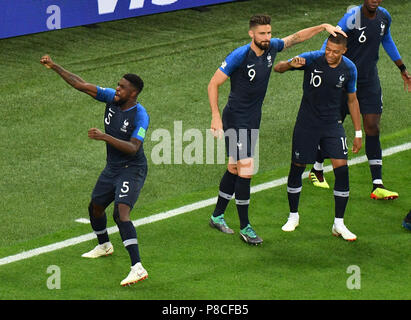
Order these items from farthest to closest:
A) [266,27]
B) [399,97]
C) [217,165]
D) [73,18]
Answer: [73,18] < [399,97] < [217,165] < [266,27]

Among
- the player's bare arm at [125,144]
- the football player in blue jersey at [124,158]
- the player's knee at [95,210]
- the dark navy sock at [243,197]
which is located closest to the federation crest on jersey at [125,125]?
the football player in blue jersey at [124,158]

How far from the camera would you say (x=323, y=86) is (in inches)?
458

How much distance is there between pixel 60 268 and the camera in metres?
11.0

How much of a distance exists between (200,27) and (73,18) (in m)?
2.88

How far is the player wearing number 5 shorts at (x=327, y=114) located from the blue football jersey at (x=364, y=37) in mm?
1330

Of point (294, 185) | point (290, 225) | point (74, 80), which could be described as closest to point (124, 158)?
point (74, 80)

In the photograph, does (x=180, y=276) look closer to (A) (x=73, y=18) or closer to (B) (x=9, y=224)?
(B) (x=9, y=224)

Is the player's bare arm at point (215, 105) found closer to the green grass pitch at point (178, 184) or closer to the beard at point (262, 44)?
the beard at point (262, 44)

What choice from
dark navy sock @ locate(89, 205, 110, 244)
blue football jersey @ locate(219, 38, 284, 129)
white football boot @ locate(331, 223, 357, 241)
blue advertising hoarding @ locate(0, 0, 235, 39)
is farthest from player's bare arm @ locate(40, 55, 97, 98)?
blue advertising hoarding @ locate(0, 0, 235, 39)

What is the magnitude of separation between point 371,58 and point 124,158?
12.8 ft

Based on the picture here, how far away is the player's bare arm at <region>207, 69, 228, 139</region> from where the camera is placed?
1095cm

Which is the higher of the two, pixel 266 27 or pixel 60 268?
pixel 266 27

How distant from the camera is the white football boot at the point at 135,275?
10500mm

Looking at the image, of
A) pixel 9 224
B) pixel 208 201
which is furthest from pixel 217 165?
pixel 9 224
